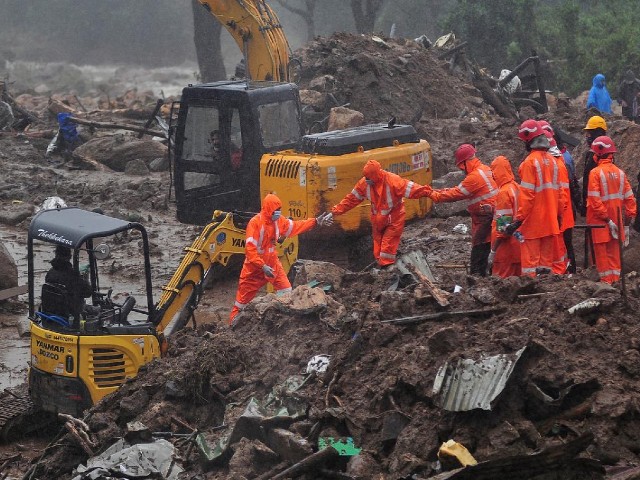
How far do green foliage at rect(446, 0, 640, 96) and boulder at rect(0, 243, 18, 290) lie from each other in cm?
1813

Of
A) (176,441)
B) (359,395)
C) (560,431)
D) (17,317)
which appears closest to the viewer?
(560,431)

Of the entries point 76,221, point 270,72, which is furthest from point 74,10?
point 76,221

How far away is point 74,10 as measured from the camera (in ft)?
165

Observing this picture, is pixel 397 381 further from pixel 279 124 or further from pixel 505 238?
pixel 279 124

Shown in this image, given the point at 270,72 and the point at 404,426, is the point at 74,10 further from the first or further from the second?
the point at 404,426

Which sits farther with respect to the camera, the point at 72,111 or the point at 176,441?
the point at 72,111

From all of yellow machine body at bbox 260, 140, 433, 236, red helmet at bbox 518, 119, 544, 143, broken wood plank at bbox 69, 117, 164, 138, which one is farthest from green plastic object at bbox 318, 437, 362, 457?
broken wood plank at bbox 69, 117, 164, 138

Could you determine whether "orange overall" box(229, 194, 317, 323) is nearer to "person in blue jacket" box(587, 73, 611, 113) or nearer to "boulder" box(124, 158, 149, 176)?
"person in blue jacket" box(587, 73, 611, 113)

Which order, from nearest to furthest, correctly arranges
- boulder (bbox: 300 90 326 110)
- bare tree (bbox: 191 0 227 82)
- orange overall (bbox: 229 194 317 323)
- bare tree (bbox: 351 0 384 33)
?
orange overall (bbox: 229 194 317 323) → boulder (bbox: 300 90 326 110) → bare tree (bbox: 191 0 227 82) → bare tree (bbox: 351 0 384 33)

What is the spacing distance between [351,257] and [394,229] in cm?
164

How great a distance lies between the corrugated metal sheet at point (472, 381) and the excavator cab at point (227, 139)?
717 centimetres

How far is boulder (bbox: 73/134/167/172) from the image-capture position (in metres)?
21.9

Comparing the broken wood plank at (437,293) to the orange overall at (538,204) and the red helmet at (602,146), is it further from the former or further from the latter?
the red helmet at (602,146)

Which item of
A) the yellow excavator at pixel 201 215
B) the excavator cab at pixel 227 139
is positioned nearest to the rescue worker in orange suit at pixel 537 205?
the yellow excavator at pixel 201 215
